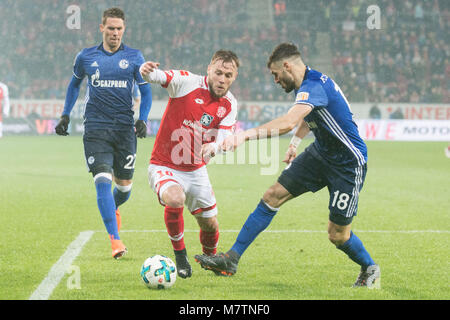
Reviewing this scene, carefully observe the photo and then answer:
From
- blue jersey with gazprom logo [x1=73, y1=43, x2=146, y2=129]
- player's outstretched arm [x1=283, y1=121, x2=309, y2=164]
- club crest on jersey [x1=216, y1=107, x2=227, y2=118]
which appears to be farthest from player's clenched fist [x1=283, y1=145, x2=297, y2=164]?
blue jersey with gazprom logo [x1=73, y1=43, x2=146, y2=129]

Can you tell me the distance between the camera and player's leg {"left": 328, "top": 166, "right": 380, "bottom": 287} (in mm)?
5227

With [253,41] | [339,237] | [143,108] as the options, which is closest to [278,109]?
[253,41]

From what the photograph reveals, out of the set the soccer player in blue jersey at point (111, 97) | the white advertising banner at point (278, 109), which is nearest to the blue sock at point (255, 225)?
the soccer player in blue jersey at point (111, 97)

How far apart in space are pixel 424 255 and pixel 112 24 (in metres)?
3.92

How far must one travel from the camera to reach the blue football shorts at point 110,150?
6648 millimetres

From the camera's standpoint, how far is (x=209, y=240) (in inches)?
237

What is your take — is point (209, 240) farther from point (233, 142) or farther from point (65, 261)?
point (233, 142)

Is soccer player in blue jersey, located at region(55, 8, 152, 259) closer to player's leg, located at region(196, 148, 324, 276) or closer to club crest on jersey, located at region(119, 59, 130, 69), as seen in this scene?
club crest on jersey, located at region(119, 59, 130, 69)

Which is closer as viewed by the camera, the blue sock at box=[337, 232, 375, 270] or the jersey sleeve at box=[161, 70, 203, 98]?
the blue sock at box=[337, 232, 375, 270]

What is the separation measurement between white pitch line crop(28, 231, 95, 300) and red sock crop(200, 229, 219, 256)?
1.21 metres

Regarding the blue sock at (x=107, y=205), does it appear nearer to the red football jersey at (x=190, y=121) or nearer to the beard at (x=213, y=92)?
the red football jersey at (x=190, y=121)

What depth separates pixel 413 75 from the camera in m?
31.9

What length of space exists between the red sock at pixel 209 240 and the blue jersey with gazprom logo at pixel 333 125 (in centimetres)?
128

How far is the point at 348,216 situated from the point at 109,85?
300cm
